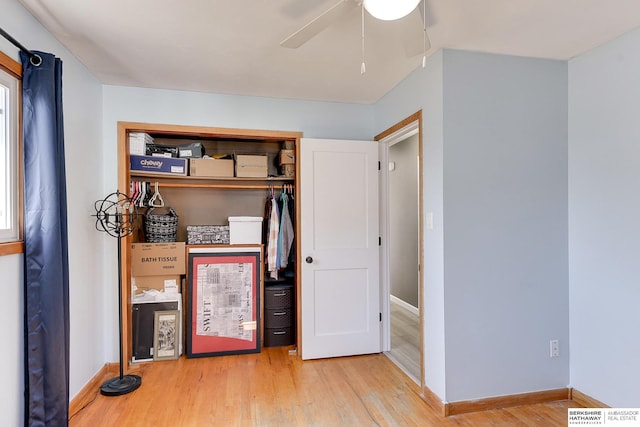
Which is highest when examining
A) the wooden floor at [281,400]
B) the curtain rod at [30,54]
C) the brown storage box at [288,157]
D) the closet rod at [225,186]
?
the curtain rod at [30,54]

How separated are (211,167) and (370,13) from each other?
233cm

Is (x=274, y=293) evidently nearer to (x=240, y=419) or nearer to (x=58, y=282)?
(x=240, y=419)

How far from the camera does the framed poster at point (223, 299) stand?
10.7 feet

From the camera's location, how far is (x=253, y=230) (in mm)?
3428

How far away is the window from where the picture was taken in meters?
1.77

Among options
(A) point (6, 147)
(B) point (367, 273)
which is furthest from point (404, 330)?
(A) point (6, 147)

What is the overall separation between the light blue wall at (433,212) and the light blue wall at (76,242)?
2.47 meters

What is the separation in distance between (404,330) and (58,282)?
132 inches

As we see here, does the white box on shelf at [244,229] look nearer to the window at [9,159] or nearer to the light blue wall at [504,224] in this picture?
the window at [9,159]

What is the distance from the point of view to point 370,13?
1394 mm

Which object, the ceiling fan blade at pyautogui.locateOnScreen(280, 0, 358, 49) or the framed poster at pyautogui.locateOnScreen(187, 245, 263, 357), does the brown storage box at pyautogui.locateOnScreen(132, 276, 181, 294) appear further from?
the ceiling fan blade at pyautogui.locateOnScreen(280, 0, 358, 49)

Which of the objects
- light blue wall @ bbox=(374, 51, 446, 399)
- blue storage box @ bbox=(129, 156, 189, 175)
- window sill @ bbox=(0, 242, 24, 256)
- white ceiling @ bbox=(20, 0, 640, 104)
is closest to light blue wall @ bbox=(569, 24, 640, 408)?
white ceiling @ bbox=(20, 0, 640, 104)

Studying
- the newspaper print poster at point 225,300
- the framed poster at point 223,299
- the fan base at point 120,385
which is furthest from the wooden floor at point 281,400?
the newspaper print poster at point 225,300

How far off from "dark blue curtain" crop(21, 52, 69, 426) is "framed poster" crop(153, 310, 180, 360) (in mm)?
1237
